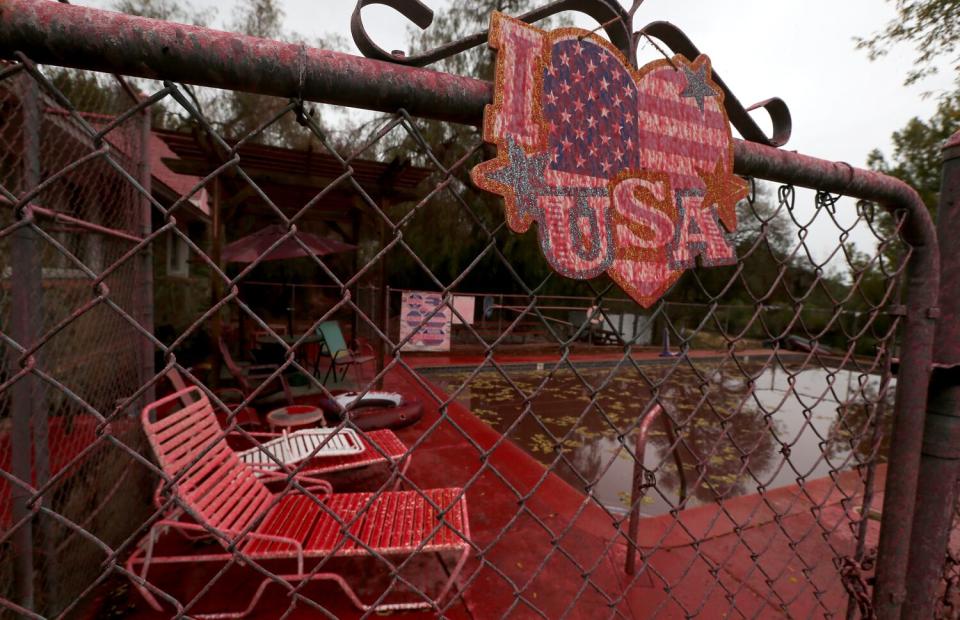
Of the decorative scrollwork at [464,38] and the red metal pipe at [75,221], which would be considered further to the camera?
the red metal pipe at [75,221]

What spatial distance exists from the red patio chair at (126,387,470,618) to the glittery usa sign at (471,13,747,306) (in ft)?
4.24

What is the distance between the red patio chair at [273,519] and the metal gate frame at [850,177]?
4.82ft

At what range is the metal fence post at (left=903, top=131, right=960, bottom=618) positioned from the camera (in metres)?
1.43

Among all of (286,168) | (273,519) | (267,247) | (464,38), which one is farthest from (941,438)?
(267,247)

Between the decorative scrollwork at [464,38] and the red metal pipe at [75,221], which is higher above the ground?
the decorative scrollwork at [464,38]

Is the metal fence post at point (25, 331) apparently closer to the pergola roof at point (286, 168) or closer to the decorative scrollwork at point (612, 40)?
the decorative scrollwork at point (612, 40)

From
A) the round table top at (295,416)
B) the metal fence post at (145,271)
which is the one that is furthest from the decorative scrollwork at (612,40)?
the round table top at (295,416)

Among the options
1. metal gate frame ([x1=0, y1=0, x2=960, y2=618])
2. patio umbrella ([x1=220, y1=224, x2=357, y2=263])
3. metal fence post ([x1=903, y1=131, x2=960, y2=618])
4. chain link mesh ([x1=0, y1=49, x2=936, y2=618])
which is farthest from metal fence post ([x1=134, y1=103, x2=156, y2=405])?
→ metal fence post ([x1=903, y1=131, x2=960, y2=618])

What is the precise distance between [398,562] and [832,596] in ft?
7.14

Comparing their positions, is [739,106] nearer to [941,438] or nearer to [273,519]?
[941,438]

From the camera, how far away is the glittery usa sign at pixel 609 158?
0.91 meters

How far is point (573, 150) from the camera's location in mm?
976

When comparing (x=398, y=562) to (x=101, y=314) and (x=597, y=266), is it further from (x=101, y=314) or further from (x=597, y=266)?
(x=101, y=314)

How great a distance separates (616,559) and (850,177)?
2.12m
